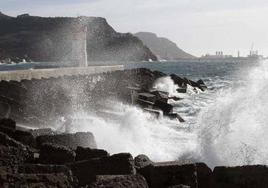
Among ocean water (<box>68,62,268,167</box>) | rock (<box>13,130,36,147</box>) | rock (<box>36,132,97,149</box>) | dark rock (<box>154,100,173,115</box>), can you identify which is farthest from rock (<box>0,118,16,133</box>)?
dark rock (<box>154,100,173,115</box>)

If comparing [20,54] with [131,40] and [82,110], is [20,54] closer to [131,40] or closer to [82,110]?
[131,40]

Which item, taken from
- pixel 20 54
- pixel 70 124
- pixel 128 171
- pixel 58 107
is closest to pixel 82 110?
pixel 58 107

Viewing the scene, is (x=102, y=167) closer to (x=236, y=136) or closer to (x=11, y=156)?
(x=11, y=156)

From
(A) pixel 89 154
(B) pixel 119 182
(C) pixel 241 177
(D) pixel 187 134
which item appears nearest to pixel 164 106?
(D) pixel 187 134

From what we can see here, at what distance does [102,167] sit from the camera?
5.04m

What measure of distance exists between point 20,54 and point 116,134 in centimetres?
13227

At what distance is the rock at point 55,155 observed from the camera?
5.75 m

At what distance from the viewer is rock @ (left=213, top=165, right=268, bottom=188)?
208 inches

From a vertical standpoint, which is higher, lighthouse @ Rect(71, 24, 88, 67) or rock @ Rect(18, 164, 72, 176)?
lighthouse @ Rect(71, 24, 88, 67)

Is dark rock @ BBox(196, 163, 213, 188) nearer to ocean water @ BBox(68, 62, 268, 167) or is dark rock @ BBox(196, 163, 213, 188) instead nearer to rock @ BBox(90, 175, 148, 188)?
rock @ BBox(90, 175, 148, 188)

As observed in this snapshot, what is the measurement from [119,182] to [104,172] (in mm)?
1347

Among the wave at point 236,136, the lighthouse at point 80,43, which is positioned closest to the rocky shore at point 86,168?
the wave at point 236,136

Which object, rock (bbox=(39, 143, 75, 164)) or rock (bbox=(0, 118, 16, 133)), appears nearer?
rock (bbox=(39, 143, 75, 164))

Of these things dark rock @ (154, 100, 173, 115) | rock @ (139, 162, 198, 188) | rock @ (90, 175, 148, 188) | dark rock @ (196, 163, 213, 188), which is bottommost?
dark rock @ (154, 100, 173, 115)
